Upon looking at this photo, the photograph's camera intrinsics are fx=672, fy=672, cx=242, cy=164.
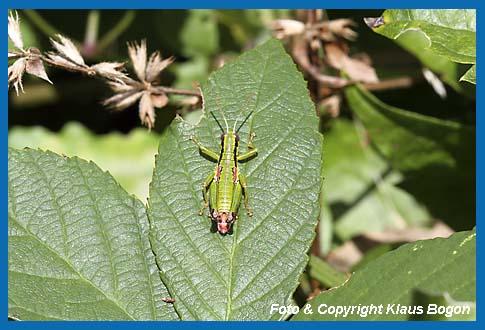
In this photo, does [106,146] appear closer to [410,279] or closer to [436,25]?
[436,25]

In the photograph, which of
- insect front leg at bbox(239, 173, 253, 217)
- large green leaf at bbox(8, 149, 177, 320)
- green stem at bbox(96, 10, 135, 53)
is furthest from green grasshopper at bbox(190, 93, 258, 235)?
green stem at bbox(96, 10, 135, 53)

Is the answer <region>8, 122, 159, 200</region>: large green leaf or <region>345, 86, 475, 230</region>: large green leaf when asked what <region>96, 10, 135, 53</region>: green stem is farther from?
<region>345, 86, 475, 230</region>: large green leaf

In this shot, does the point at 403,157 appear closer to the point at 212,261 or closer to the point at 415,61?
the point at 415,61

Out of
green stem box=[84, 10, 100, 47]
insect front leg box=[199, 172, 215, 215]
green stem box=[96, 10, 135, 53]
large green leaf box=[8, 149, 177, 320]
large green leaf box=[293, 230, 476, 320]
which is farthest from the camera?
green stem box=[84, 10, 100, 47]

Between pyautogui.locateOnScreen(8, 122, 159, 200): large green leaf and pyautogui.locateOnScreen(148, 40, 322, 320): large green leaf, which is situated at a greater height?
pyautogui.locateOnScreen(8, 122, 159, 200): large green leaf

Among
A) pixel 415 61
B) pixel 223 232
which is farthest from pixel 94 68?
pixel 415 61

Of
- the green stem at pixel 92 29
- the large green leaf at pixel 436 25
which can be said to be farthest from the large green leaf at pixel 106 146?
the large green leaf at pixel 436 25

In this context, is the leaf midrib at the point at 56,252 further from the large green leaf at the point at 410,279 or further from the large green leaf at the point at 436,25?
the large green leaf at the point at 436,25
